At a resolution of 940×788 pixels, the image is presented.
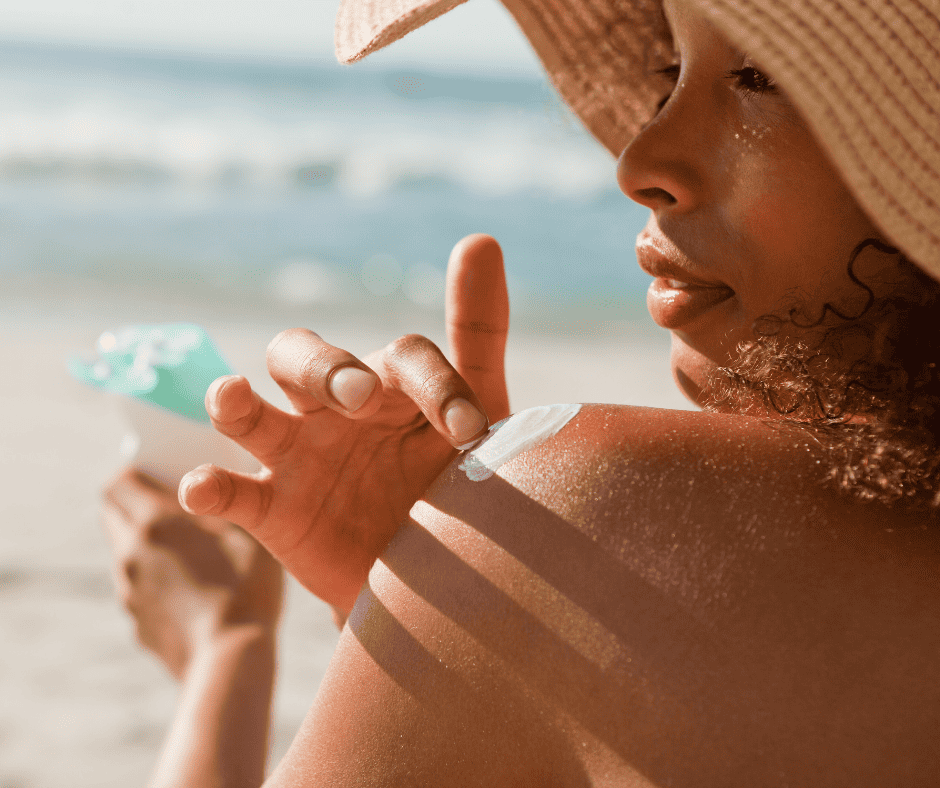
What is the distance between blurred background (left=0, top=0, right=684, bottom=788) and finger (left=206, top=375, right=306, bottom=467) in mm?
857

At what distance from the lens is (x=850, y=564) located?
779 millimetres

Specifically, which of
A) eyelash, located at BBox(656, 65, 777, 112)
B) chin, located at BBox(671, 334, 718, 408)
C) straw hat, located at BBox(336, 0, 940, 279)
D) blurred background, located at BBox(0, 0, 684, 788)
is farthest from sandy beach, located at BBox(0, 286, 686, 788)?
straw hat, located at BBox(336, 0, 940, 279)

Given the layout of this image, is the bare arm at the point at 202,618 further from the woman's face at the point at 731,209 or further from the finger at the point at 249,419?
the woman's face at the point at 731,209

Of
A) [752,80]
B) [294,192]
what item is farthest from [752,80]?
[294,192]

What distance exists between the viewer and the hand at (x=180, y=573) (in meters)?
1.65

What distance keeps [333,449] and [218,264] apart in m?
5.82

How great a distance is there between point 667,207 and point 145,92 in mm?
14483

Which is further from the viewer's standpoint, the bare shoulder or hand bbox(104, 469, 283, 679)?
hand bbox(104, 469, 283, 679)

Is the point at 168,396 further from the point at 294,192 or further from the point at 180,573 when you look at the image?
the point at 294,192

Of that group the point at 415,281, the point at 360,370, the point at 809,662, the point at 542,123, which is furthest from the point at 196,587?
the point at 415,281

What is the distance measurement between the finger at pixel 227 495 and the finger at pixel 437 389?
0.73 ft

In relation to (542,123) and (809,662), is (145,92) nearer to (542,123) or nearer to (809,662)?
(542,123)

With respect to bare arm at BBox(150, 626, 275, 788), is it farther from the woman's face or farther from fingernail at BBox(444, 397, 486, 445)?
the woman's face

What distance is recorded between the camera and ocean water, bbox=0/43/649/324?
644 centimetres
